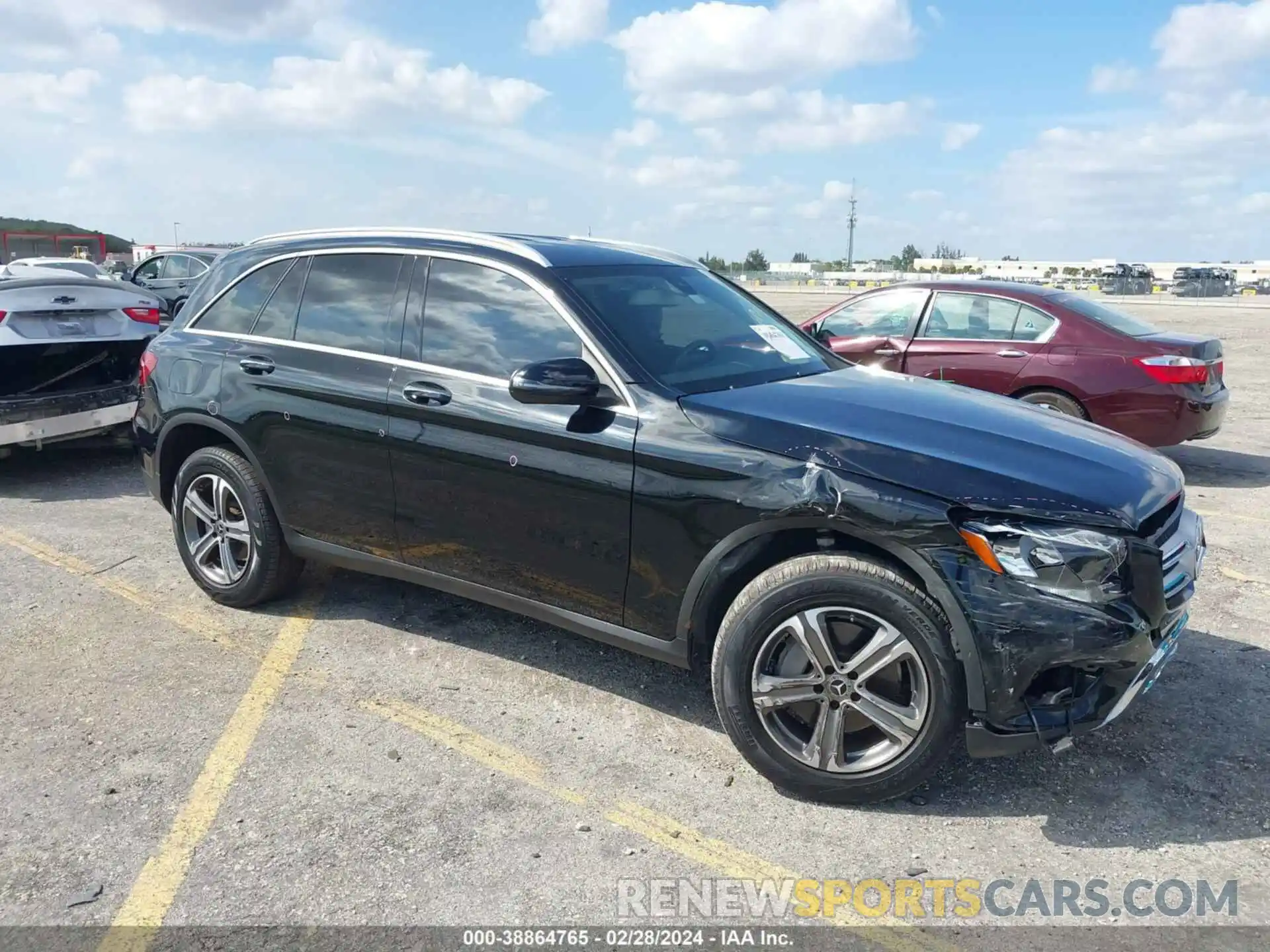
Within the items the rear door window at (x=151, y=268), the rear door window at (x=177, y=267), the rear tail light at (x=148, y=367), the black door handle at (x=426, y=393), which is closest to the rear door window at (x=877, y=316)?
the black door handle at (x=426, y=393)

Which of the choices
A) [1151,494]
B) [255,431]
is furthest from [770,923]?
[255,431]

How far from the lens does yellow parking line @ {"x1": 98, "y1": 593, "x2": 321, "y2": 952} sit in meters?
2.66

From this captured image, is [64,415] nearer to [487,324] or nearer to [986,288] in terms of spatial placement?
[487,324]

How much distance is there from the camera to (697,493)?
10.9 ft

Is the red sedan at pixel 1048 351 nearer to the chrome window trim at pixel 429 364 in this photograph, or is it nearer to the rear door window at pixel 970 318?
the rear door window at pixel 970 318

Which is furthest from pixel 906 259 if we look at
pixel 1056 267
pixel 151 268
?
pixel 151 268

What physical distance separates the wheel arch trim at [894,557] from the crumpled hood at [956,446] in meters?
0.20

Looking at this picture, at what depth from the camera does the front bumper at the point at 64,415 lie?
275 inches

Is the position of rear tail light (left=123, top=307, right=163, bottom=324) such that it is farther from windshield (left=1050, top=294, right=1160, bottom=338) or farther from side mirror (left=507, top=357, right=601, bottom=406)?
windshield (left=1050, top=294, right=1160, bottom=338)

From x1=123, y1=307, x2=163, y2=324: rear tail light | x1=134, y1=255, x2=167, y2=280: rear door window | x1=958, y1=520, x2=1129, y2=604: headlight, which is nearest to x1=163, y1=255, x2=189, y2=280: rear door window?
x1=134, y1=255, x2=167, y2=280: rear door window

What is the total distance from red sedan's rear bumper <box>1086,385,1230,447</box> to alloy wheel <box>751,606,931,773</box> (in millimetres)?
5158

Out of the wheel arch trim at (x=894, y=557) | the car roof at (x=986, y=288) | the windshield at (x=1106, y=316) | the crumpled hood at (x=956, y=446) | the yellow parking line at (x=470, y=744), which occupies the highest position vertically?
the car roof at (x=986, y=288)

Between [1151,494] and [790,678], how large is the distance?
1337 millimetres

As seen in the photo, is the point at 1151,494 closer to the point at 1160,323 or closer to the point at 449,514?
the point at 449,514
